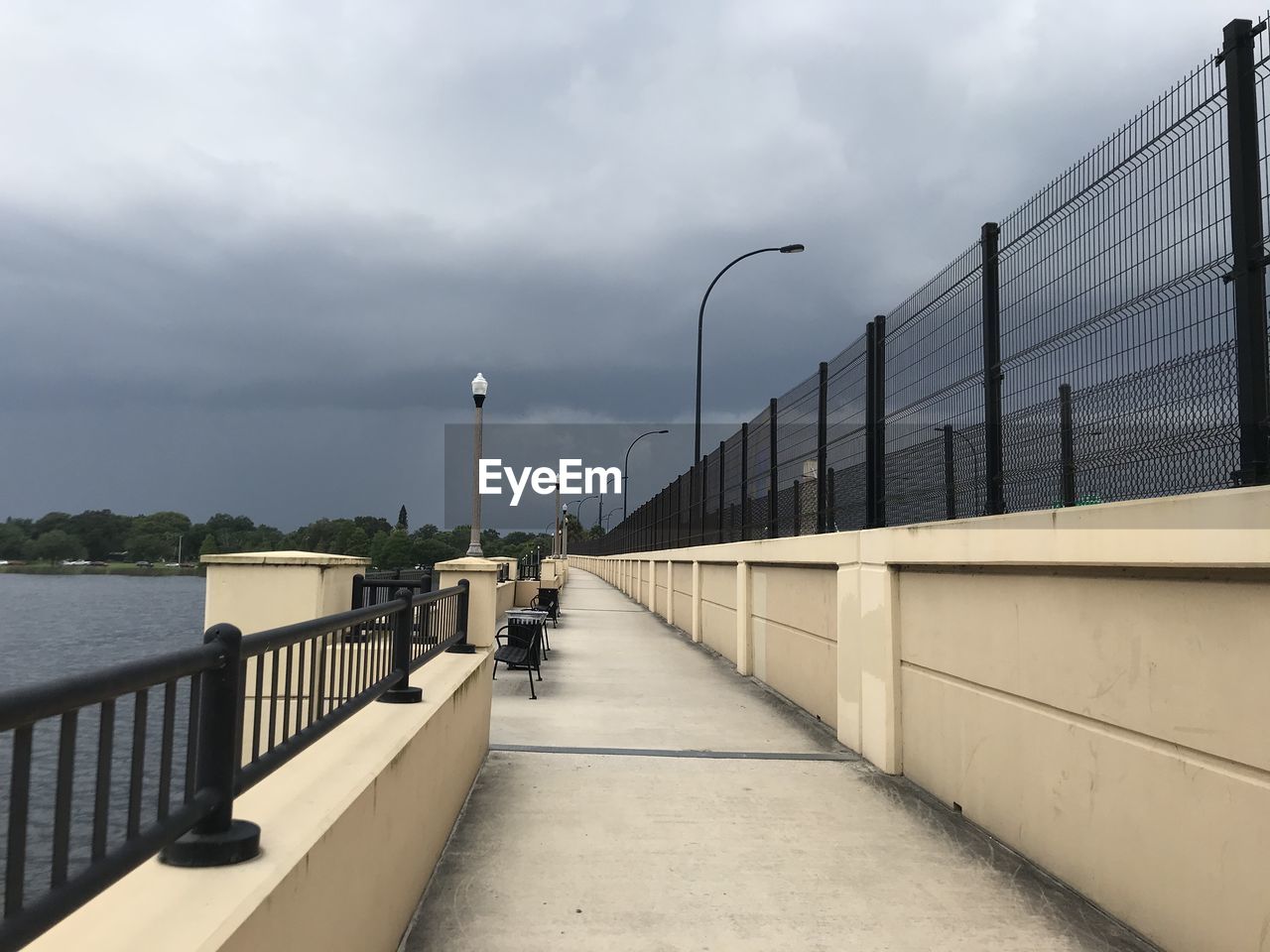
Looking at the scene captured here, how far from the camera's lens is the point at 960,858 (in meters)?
5.00

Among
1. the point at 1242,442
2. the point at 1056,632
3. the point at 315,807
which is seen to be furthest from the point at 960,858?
the point at 315,807

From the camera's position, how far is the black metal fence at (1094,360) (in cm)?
388

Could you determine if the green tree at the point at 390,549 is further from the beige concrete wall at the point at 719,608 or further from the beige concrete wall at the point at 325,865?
the beige concrete wall at the point at 325,865

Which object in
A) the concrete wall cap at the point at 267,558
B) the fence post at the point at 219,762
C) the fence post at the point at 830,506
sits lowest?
the fence post at the point at 219,762

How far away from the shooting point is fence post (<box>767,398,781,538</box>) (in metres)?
11.7

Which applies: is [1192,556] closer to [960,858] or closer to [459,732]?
[960,858]

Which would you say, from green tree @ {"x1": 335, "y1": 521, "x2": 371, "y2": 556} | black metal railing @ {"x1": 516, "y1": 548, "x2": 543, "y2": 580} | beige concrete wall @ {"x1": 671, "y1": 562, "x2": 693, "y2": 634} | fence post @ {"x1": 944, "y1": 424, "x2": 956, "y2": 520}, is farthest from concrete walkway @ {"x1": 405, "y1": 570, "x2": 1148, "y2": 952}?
green tree @ {"x1": 335, "y1": 521, "x2": 371, "y2": 556}

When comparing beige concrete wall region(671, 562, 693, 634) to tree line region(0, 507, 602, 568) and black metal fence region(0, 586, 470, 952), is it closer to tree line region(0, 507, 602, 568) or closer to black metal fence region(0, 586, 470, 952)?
black metal fence region(0, 586, 470, 952)

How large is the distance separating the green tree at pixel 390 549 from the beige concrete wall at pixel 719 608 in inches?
2126

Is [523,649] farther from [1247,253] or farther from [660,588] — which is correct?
[660,588]

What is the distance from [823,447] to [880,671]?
326 cm

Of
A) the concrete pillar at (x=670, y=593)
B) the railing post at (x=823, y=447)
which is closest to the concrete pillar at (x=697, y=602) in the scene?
the concrete pillar at (x=670, y=593)

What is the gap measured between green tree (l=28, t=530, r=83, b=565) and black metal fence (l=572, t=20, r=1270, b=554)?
5065 inches

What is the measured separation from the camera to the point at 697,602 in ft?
56.0
